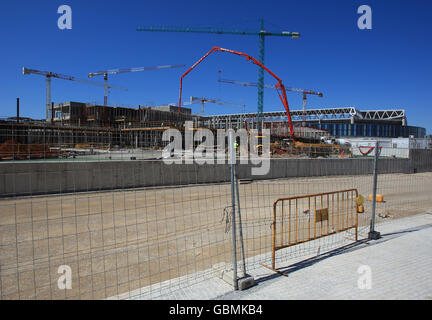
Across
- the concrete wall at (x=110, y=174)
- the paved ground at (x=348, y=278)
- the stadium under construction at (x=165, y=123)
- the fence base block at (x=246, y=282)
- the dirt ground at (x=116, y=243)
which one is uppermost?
Result: the stadium under construction at (x=165, y=123)

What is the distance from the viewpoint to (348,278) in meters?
4.00

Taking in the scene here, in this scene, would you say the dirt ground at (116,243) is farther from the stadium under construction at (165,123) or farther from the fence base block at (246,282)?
the stadium under construction at (165,123)

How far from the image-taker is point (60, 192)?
39.6ft

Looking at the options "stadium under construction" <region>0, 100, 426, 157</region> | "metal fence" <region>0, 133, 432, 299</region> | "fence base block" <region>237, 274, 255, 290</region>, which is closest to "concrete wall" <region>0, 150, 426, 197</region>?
"metal fence" <region>0, 133, 432, 299</region>

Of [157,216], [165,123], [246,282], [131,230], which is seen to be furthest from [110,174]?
[165,123]

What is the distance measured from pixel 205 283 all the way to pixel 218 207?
6.14 metres

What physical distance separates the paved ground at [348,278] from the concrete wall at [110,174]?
1050cm

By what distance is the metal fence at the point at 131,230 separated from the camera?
168 inches

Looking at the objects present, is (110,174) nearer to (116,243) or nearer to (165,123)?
(116,243)

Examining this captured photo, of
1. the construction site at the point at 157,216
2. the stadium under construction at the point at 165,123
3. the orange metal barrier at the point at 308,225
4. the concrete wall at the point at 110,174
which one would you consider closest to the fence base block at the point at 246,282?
the construction site at the point at 157,216

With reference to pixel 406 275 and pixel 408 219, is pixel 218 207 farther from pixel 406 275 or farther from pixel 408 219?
pixel 406 275

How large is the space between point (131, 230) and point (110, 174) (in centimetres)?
680

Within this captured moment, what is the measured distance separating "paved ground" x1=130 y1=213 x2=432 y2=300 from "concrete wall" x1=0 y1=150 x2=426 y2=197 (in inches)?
413
